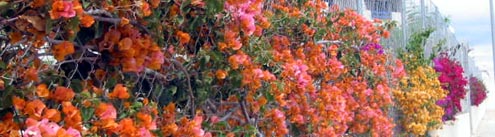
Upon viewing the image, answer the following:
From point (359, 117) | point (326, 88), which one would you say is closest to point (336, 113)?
point (326, 88)

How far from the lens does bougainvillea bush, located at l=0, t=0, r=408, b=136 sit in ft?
4.95

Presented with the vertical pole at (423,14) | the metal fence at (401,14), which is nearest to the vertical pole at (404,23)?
the metal fence at (401,14)

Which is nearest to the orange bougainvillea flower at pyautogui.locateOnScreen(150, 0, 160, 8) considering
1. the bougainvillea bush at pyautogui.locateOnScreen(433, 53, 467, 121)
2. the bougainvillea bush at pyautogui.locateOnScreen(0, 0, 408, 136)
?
the bougainvillea bush at pyautogui.locateOnScreen(0, 0, 408, 136)

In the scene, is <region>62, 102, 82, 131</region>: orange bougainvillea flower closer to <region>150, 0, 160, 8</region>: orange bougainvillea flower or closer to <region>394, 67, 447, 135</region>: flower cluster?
<region>150, 0, 160, 8</region>: orange bougainvillea flower

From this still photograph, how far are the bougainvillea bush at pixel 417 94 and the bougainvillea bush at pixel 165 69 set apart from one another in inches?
103

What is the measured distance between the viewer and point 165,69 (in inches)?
85.7

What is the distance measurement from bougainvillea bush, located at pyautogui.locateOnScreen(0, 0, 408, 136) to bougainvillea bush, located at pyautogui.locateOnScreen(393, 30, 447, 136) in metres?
2.62

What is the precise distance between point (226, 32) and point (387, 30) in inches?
108

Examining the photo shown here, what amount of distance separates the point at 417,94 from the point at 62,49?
524 cm

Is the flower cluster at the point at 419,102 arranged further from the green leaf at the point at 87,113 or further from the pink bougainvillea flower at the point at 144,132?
the green leaf at the point at 87,113

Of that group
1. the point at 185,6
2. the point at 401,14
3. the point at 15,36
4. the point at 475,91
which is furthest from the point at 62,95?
the point at 475,91

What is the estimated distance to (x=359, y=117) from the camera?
14.5 feet

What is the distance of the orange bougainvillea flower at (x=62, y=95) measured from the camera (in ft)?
5.24

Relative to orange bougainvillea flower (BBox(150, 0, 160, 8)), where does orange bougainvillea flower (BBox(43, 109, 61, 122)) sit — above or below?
below
